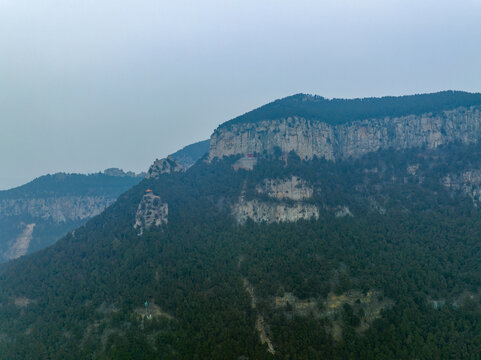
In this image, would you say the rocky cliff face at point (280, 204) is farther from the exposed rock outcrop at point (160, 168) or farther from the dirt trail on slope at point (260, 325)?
the exposed rock outcrop at point (160, 168)

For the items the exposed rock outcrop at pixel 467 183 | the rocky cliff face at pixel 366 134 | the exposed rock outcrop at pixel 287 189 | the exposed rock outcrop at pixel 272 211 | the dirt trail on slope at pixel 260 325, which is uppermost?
the rocky cliff face at pixel 366 134

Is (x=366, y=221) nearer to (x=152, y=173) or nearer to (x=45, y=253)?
(x=152, y=173)

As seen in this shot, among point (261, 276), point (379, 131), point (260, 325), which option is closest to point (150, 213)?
point (261, 276)

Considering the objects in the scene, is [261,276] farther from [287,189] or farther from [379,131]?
[379,131]

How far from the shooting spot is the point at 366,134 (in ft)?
650

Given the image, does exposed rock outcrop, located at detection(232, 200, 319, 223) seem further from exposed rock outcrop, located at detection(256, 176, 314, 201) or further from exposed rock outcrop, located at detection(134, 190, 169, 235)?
exposed rock outcrop, located at detection(134, 190, 169, 235)

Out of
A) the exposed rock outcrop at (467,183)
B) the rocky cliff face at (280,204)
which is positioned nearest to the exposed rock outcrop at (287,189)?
the rocky cliff face at (280,204)

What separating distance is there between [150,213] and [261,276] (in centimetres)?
5730

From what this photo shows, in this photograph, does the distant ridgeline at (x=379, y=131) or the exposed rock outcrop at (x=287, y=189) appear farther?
the distant ridgeline at (x=379, y=131)

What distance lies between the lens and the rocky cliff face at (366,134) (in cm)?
17575

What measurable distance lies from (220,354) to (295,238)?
5509 centimetres

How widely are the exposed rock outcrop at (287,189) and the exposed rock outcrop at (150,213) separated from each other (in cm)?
4182

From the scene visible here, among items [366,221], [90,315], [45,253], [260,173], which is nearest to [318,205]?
[366,221]

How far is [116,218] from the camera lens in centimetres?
15938
